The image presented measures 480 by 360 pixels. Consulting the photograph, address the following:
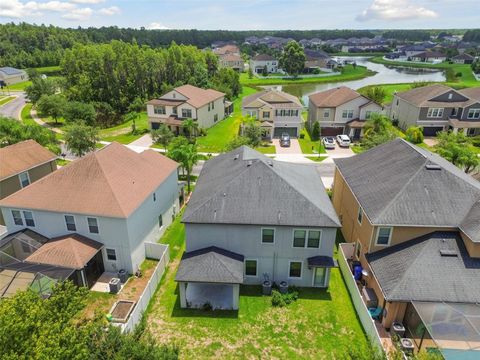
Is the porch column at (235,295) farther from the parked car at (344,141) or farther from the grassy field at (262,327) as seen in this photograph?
the parked car at (344,141)

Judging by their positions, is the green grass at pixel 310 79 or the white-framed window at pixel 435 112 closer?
the white-framed window at pixel 435 112

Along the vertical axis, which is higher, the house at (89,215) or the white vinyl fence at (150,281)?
the house at (89,215)

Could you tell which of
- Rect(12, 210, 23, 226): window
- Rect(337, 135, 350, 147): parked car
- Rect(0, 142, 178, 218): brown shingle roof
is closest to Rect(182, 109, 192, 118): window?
Rect(337, 135, 350, 147): parked car

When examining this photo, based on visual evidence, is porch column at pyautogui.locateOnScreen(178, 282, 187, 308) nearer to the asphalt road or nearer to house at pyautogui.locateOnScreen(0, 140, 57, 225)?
house at pyautogui.locateOnScreen(0, 140, 57, 225)

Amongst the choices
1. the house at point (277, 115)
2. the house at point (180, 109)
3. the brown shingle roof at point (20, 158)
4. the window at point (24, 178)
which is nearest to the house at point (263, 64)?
the house at point (180, 109)

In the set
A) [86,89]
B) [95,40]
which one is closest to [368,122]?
[86,89]
